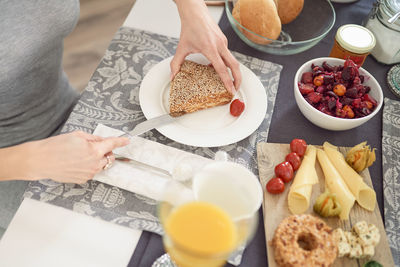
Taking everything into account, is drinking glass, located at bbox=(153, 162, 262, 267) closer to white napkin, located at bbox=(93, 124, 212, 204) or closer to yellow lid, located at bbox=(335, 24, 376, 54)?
white napkin, located at bbox=(93, 124, 212, 204)

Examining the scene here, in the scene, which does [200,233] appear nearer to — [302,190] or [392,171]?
[302,190]

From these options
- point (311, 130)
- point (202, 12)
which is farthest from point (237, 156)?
point (202, 12)

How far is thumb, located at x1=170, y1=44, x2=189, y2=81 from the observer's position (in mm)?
1074

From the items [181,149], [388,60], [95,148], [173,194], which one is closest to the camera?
[173,194]

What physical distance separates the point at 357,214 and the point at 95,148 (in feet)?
2.27

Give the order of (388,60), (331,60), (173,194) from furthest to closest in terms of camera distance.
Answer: (388,60), (331,60), (173,194)

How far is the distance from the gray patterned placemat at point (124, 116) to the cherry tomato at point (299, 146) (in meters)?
0.09

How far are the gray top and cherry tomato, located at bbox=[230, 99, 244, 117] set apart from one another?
60 cm

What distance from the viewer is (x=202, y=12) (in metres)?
1.13

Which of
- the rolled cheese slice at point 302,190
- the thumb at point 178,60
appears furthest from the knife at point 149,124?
the rolled cheese slice at point 302,190

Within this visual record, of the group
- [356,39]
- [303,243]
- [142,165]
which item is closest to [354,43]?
[356,39]

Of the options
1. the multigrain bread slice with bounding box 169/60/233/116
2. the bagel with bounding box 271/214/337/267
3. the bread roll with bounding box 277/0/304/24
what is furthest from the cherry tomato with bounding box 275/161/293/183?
the bread roll with bounding box 277/0/304/24

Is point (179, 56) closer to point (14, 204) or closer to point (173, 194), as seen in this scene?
point (173, 194)

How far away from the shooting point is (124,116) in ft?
3.37
